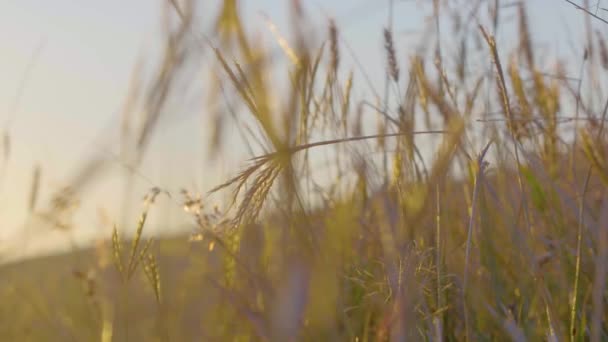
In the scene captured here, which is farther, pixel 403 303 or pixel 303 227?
pixel 303 227

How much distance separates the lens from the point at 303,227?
23.0 inches

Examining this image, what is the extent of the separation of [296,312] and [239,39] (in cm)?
33

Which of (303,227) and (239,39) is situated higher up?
(239,39)

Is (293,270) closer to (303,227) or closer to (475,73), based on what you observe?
(303,227)

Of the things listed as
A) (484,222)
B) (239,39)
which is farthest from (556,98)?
(239,39)

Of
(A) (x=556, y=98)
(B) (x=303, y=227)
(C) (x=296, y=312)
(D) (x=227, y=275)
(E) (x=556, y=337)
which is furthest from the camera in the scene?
(A) (x=556, y=98)

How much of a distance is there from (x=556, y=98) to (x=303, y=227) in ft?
2.97

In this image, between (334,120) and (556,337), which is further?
(334,120)

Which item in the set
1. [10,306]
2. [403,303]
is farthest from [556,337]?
[10,306]

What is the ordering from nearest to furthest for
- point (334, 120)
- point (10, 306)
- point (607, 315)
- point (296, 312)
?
point (296, 312)
point (607, 315)
point (334, 120)
point (10, 306)

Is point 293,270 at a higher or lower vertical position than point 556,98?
lower

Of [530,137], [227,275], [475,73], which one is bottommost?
[227,275]

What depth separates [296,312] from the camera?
1.09 ft

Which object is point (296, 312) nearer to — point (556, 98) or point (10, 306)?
point (556, 98)
